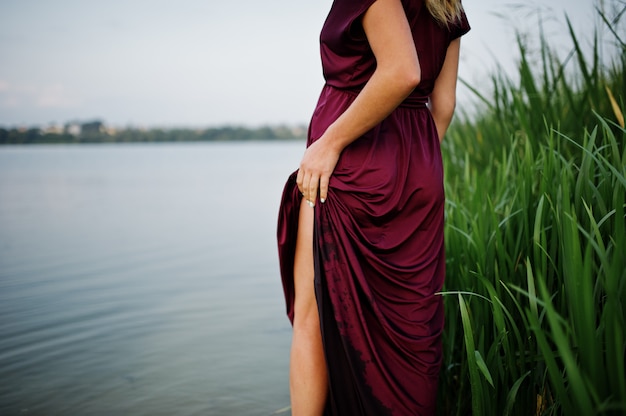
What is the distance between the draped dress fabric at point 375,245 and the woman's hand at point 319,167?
0.10 feet

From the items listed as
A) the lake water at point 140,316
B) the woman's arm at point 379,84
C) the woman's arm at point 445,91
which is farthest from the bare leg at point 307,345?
the lake water at point 140,316

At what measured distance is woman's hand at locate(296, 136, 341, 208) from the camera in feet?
4.66

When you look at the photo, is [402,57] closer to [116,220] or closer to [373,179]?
[373,179]

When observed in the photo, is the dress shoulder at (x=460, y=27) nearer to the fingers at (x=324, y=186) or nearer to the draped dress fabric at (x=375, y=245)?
the draped dress fabric at (x=375, y=245)

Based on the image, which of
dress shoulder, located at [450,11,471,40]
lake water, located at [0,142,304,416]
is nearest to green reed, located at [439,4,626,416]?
dress shoulder, located at [450,11,471,40]

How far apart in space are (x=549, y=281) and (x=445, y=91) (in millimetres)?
681

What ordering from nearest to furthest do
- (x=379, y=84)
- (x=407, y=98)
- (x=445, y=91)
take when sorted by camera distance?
1. (x=379, y=84)
2. (x=407, y=98)
3. (x=445, y=91)

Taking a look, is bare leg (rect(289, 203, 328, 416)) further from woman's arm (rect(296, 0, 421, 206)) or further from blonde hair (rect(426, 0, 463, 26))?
blonde hair (rect(426, 0, 463, 26))

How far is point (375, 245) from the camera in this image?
1.43m

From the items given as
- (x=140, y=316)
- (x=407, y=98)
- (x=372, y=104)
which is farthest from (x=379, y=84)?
(x=140, y=316)

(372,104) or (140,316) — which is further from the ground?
(372,104)

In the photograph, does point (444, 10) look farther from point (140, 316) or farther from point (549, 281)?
point (140, 316)

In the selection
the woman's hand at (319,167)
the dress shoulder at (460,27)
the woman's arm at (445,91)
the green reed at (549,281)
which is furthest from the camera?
the woman's arm at (445,91)

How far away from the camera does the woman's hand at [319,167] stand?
1420 mm
